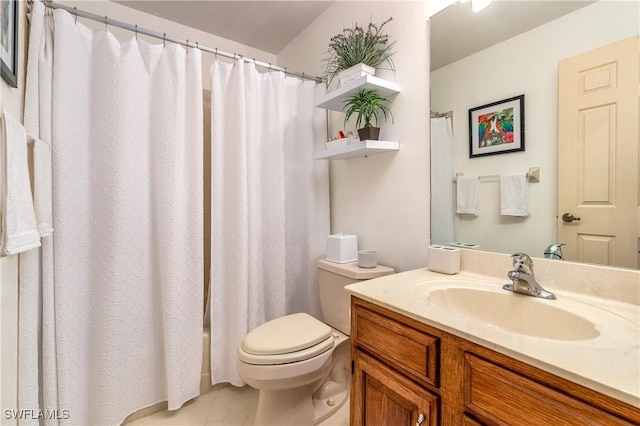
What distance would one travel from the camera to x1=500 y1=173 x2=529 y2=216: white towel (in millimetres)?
1044

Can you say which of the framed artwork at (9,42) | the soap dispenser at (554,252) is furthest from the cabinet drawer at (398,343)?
the framed artwork at (9,42)

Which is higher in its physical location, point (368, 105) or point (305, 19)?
point (305, 19)

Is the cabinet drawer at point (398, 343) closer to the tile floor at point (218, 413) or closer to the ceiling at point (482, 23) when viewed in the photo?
the tile floor at point (218, 413)

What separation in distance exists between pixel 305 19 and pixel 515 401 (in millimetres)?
2275

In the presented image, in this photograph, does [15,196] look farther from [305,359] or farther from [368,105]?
[368,105]

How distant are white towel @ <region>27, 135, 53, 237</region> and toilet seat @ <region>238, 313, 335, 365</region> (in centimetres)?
91

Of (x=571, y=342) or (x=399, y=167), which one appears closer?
(x=571, y=342)

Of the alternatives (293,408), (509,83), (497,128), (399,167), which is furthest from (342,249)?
(509,83)

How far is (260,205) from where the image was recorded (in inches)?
68.3

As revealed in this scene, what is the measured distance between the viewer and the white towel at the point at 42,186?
107 cm

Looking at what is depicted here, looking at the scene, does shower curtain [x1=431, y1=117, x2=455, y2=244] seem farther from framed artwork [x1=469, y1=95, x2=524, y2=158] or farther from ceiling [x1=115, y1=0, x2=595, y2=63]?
ceiling [x1=115, y1=0, x2=595, y2=63]

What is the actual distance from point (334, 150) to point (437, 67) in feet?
2.06

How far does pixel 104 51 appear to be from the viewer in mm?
1337

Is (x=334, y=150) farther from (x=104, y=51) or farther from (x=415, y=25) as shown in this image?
(x=104, y=51)
